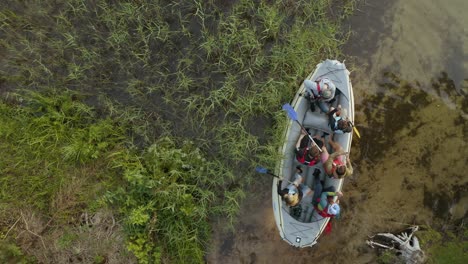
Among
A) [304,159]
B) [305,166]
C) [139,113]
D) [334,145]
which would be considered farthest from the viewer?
[139,113]

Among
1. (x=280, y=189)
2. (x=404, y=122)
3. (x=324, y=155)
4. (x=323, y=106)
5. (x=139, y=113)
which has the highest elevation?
(x=404, y=122)

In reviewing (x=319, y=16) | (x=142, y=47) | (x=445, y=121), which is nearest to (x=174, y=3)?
(x=142, y=47)

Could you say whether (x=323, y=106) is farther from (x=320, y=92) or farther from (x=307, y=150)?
(x=307, y=150)

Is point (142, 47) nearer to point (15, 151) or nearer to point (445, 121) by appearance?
point (15, 151)

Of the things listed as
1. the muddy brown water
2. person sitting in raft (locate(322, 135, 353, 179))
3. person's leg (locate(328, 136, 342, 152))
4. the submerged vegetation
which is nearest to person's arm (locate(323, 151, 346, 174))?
person sitting in raft (locate(322, 135, 353, 179))

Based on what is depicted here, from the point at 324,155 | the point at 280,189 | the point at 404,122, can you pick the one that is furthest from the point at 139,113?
the point at 404,122

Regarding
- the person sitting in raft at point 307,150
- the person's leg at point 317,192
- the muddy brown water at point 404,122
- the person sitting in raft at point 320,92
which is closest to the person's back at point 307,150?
the person sitting in raft at point 307,150

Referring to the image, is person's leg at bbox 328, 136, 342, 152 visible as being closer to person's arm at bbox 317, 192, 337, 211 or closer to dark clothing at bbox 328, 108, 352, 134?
dark clothing at bbox 328, 108, 352, 134
